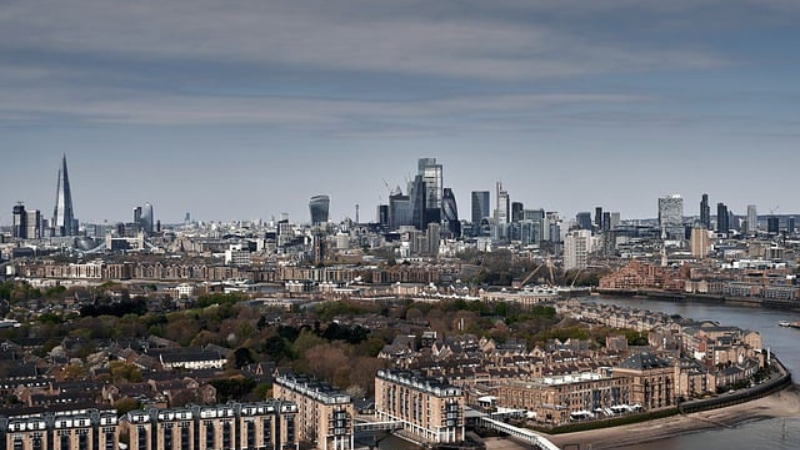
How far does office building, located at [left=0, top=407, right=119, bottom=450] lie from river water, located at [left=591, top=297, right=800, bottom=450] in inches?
195

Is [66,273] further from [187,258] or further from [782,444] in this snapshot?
[782,444]

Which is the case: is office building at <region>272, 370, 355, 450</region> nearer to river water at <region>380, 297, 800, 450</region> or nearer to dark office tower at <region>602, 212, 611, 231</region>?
river water at <region>380, 297, 800, 450</region>

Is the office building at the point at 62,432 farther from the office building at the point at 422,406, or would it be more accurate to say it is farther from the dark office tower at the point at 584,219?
the dark office tower at the point at 584,219

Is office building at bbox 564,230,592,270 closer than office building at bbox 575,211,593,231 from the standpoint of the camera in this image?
Yes

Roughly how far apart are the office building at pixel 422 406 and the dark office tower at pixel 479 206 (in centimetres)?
6033

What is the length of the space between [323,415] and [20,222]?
5196 centimetres

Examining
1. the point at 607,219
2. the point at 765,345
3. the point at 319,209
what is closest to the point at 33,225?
the point at 319,209

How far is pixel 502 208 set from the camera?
237 feet

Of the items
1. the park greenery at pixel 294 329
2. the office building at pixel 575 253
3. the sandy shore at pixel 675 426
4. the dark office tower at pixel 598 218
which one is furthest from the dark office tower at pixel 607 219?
the sandy shore at pixel 675 426

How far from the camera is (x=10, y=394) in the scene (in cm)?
1347

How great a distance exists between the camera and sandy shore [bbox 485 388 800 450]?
11.6 meters

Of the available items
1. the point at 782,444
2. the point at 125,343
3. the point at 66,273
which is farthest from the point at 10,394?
the point at 66,273

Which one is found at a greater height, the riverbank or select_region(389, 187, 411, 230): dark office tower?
select_region(389, 187, 411, 230): dark office tower

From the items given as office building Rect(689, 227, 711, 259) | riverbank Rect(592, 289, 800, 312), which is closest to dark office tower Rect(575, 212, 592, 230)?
office building Rect(689, 227, 711, 259)
